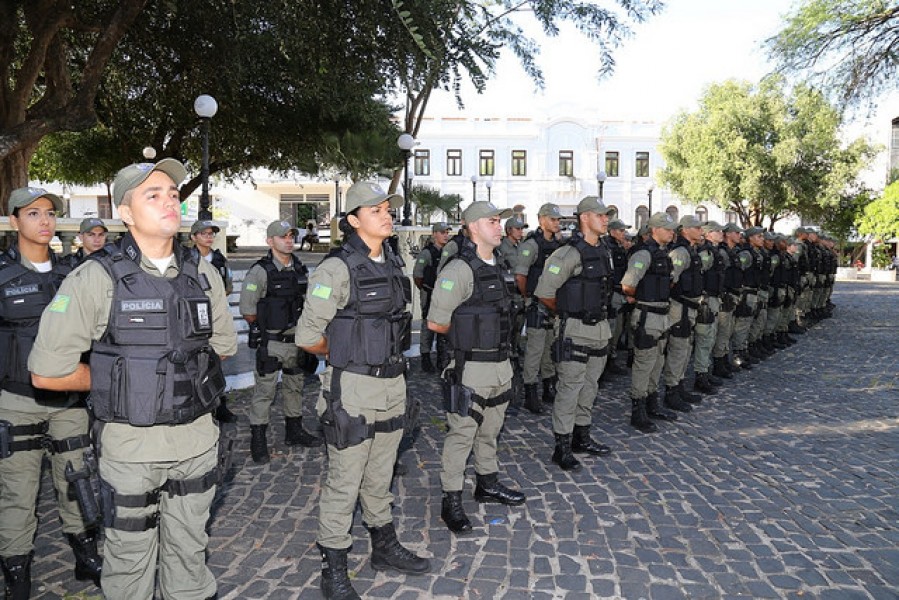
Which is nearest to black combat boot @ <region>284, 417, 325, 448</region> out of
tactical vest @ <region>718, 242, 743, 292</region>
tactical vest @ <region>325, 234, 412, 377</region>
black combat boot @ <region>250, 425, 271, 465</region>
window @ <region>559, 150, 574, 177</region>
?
black combat boot @ <region>250, 425, 271, 465</region>

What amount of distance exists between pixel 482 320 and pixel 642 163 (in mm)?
45831

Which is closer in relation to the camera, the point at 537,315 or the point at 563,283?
the point at 563,283

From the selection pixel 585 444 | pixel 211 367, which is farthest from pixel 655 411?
pixel 211 367

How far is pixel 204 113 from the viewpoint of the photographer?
9.52 meters

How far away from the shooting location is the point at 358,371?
374 cm

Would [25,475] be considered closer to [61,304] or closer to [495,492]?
[61,304]

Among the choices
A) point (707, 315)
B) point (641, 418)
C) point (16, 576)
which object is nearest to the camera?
point (16, 576)

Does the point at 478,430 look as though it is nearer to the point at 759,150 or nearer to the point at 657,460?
the point at 657,460

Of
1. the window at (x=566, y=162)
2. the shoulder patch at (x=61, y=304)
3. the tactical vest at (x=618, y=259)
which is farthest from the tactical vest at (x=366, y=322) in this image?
the window at (x=566, y=162)

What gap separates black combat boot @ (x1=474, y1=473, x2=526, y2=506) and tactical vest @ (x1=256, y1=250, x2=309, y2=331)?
2.44m

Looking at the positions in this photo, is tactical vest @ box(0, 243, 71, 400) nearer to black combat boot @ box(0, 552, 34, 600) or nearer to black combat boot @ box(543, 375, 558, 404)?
black combat boot @ box(0, 552, 34, 600)

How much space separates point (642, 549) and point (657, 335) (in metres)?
3.21

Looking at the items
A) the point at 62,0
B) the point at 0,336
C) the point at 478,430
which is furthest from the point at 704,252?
the point at 62,0

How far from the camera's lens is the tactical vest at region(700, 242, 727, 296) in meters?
8.59
